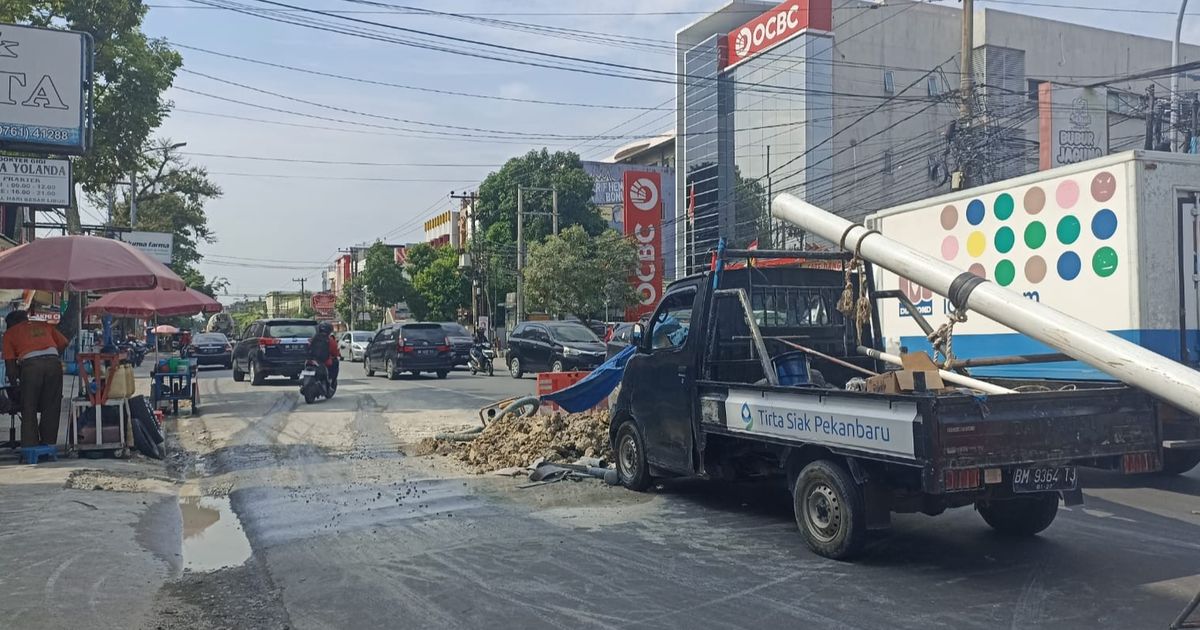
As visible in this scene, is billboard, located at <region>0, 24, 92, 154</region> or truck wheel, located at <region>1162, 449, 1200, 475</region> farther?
billboard, located at <region>0, 24, 92, 154</region>

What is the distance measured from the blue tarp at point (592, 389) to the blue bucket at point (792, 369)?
4.12 metres

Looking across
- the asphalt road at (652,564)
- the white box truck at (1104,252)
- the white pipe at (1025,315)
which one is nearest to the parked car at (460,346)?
the asphalt road at (652,564)

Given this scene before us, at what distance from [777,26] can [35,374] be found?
42.1 m

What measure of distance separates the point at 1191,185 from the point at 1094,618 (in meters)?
5.76

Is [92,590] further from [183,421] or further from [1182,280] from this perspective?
[183,421]

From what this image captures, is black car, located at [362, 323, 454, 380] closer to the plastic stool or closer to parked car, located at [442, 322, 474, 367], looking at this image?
parked car, located at [442, 322, 474, 367]

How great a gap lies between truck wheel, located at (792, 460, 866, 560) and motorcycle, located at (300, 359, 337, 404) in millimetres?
14312

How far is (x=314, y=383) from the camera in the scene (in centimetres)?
1895

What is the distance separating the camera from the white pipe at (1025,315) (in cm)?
508

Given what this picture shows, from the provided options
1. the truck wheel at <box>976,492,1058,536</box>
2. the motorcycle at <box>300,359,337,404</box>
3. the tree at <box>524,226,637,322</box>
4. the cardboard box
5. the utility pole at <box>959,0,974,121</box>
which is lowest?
the truck wheel at <box>976,492,1058,536</box>

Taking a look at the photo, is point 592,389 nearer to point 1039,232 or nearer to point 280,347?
point 1039,232

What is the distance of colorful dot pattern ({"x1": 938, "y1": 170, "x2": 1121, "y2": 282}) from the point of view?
9047 mm

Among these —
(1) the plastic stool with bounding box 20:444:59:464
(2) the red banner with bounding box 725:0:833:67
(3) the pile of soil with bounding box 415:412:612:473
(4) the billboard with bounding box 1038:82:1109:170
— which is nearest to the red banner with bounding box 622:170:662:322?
(2) the red banner with bounding box 725:0:833:67

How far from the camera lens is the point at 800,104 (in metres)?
45.2
